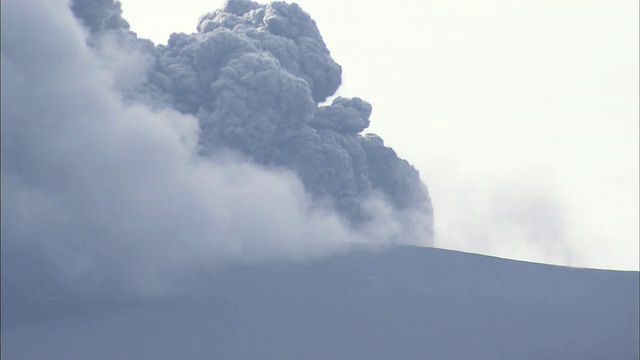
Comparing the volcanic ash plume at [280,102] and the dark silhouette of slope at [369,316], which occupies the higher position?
the volcanic ash plume at [280,102]

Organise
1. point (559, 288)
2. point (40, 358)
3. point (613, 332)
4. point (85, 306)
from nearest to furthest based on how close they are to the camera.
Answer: point (40, 358), point (85, 306), point (613, 332), point (559, 288)

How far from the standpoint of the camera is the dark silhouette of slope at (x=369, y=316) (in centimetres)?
3838

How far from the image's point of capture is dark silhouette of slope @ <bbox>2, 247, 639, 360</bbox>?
38.4 metres

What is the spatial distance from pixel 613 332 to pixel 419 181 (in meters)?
10.0

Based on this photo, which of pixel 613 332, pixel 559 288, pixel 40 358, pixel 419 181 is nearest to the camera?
pixel 40 358

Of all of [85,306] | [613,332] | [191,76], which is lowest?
[85,306]

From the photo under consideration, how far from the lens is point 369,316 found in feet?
139

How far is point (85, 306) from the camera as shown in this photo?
39.1 metres

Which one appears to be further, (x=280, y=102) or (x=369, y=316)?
(x=280, y=102)

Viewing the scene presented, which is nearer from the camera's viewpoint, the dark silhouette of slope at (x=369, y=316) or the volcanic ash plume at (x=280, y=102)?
the dark silhouette of slope at (x=369, y=316)

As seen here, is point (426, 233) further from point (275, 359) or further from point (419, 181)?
point (275, 359)

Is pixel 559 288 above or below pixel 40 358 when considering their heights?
above

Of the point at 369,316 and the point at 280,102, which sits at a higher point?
the point at 280,102

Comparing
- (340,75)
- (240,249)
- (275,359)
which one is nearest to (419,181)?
Result: (340,75)
